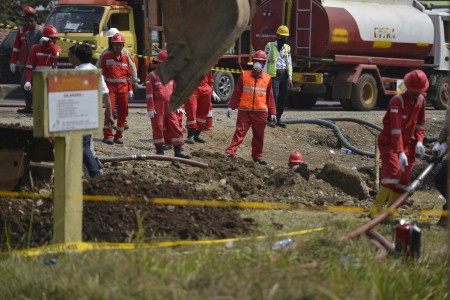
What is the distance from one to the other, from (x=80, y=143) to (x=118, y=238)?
88 centimetres

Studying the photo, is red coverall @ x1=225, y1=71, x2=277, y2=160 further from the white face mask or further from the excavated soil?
the excavated soil

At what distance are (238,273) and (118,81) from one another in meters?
10.2

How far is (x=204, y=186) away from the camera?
12094 mm

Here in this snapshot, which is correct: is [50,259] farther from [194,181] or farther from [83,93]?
[194,181]

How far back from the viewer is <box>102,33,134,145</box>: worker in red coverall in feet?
52.2

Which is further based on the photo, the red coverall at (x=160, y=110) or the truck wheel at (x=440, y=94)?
the truck wheel at (x=440, y=94)

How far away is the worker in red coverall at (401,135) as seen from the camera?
10086 millimetres

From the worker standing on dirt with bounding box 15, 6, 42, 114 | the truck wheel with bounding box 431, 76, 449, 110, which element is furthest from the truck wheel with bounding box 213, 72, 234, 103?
the worker standing on dirt with bounding box 15, 6, 42, 114

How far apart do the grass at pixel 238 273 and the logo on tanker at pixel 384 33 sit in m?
17.0

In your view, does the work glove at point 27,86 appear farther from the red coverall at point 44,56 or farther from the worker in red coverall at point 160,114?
the worker in red coverall at point 160,114

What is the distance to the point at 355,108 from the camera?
24953 millimetres

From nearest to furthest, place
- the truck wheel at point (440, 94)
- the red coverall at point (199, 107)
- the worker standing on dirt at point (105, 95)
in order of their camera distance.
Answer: the worker standing on dirt at point (105, 95) → the red coverall at point (199, 107) → the truck wheel at point (440, 94)

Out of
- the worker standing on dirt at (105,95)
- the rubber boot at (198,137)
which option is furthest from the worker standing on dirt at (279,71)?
the worker standing on dirt at (105,95)

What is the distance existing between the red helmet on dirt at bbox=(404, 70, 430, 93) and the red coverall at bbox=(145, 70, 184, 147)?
5.56 metres
